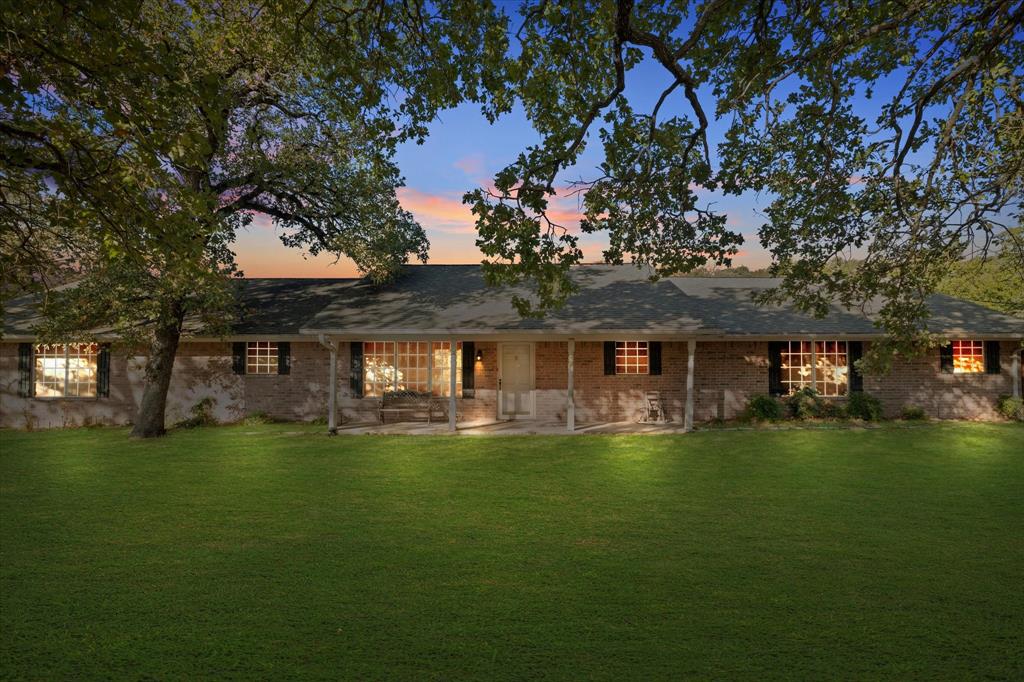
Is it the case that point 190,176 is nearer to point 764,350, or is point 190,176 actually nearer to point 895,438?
point 764,350

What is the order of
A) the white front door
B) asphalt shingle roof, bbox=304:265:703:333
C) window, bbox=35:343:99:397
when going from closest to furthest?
asphalt shingle roof, bbox=304:265:703:333, the white front door, window, bbox=35:343:99:397

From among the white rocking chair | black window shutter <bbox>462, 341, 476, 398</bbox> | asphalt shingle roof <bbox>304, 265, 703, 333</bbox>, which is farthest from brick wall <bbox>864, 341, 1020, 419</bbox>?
black window shutter <bbox>462, 341, 476, 398</bbox>

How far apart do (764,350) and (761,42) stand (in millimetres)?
11962

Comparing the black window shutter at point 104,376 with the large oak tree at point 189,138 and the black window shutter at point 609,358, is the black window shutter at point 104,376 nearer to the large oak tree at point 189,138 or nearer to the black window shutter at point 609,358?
the large oak tree at point 189,138

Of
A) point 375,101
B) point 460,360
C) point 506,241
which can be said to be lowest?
point 460,360

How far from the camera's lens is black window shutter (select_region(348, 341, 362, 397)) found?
1802 cm

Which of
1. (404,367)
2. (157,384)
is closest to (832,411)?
(404,367)

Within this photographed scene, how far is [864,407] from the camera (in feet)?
57.0

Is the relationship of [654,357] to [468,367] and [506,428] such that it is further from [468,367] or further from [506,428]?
[468,367]

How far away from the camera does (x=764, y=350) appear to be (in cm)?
1794

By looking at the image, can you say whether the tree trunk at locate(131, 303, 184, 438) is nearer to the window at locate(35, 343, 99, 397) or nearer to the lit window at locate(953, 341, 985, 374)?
the window at locate(35, 343, 99, 397)

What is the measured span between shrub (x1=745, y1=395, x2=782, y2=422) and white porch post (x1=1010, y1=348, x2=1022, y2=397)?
6629 millimetres

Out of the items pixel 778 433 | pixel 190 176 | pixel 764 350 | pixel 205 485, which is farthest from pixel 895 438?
pixel 190 176

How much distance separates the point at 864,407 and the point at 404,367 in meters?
12.6
